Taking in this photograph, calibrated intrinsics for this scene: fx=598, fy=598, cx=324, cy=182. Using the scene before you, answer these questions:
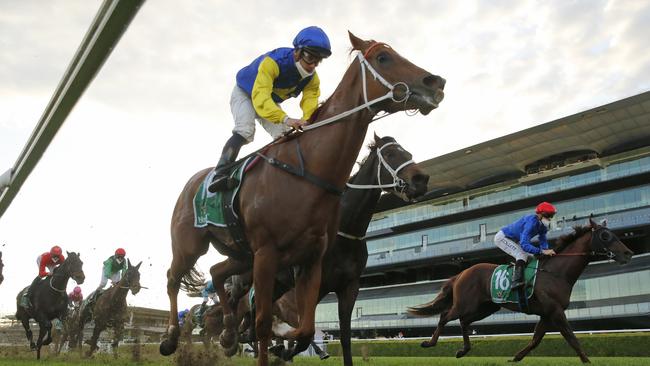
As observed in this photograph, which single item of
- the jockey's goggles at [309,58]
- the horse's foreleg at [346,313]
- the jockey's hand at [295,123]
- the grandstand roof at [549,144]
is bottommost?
the horse's foreleg at [346,313]

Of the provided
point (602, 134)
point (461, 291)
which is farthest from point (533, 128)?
point (461, 291)

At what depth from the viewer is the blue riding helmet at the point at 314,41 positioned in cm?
482

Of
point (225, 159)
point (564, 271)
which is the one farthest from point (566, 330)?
point (225, 159)

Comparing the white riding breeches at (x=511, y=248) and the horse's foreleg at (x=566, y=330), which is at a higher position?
the white riding breeches at (x=511, y=248)

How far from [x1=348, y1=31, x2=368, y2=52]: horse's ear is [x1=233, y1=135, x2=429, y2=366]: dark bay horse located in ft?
9.16

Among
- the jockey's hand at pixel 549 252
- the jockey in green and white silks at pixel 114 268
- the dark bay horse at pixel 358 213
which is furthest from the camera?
the jockey in green and white silks at pixel 114 268

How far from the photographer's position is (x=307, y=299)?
455 cm

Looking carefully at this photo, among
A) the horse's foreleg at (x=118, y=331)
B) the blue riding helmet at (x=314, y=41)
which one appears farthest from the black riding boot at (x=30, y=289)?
the blue riding helmet at (x=314, y=41)

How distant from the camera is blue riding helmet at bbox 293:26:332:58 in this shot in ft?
15.8

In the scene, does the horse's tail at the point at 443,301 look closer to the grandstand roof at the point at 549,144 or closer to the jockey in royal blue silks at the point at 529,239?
the jockey in royal blue silks at the point at 529,239

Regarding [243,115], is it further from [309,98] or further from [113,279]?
[113,279]

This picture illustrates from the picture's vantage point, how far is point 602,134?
45.6 m

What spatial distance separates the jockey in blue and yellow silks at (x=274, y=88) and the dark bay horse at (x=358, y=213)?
2087 mm

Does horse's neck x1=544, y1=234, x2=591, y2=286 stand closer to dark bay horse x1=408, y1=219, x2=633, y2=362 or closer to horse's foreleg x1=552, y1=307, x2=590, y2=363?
dark bay horse x1=408, y1=219, x2=633, y2=362
